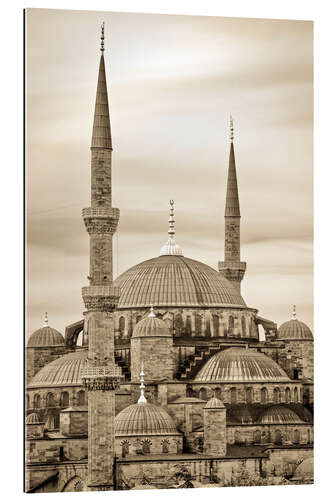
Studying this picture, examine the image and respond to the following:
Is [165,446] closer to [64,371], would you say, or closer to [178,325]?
[64,371]

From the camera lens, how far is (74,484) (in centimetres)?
2738

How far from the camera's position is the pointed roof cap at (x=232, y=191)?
2872 cm

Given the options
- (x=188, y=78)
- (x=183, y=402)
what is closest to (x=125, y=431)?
(x=183, y=402)

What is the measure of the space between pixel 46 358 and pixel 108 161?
13.5 ft

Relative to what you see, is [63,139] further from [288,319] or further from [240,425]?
[240,425]

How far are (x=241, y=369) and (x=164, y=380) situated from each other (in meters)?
1.68

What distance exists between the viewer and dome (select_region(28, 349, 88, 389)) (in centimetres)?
3095

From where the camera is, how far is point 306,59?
28016mm

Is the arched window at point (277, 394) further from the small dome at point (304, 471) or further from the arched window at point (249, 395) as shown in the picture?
the small dome at point (304, 471)

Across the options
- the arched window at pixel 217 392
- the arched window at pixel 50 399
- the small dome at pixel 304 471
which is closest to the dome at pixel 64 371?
the arched window at pixel 50 399

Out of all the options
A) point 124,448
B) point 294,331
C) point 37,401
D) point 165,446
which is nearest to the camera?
point 37,401

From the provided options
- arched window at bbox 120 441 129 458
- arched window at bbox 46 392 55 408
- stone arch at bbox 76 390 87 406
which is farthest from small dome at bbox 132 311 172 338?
arched window at bbox 120 441 129 458

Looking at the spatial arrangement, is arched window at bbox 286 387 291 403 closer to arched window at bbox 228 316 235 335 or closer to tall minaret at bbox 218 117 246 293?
arched window at bbox 228 316 235 335

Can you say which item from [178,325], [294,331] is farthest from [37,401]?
[178,325]
